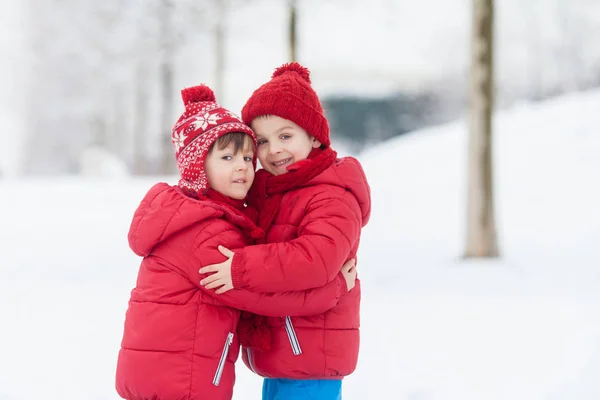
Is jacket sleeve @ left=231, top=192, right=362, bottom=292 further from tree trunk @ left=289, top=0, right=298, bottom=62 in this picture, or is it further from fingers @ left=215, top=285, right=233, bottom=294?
tree trunk @ left=289, top=0, right=298, bottom=62

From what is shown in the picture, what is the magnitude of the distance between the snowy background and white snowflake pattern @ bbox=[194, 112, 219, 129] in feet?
7.00

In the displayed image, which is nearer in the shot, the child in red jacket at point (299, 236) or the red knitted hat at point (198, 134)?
the child in red jacket at point (299, 236)

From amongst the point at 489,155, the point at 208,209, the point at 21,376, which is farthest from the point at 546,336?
the point at 21,376

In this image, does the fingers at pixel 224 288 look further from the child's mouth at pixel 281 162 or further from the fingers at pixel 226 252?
the child's mouth at pixel 281 162

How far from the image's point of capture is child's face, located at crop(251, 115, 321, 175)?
274 centimetres

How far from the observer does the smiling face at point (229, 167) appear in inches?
104

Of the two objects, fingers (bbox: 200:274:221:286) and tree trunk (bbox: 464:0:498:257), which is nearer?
fingers (bbox: 200:274:221:286)

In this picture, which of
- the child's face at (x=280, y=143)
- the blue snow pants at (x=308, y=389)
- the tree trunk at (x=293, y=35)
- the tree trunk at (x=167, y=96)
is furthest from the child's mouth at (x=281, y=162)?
the tree trunk at (x=167, y=96)

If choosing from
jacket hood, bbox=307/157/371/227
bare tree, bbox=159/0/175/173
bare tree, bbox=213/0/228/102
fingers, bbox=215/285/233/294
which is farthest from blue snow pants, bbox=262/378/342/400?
bare tree, bbox=159/0/175/173

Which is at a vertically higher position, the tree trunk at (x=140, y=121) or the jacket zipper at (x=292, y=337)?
the tree trunk at (x=140, y=121)

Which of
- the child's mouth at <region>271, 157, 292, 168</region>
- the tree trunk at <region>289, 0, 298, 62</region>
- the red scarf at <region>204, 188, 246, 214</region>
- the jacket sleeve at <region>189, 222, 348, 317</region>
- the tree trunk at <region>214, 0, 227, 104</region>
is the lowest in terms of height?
the jacket sleeve at <region>189, 222, 348, 317</region>

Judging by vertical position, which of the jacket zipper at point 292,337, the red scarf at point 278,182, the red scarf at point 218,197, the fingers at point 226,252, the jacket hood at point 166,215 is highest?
the red scarf at point 278,182

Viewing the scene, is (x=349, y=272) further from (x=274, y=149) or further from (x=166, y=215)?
(x=166, y=215)

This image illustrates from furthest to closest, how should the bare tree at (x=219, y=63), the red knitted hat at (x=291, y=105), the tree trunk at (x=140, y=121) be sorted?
the tree trunk at (x=140, y=121), the bare tree at (x=219, y=63), the red knitted hat at (x=291, y=105)
